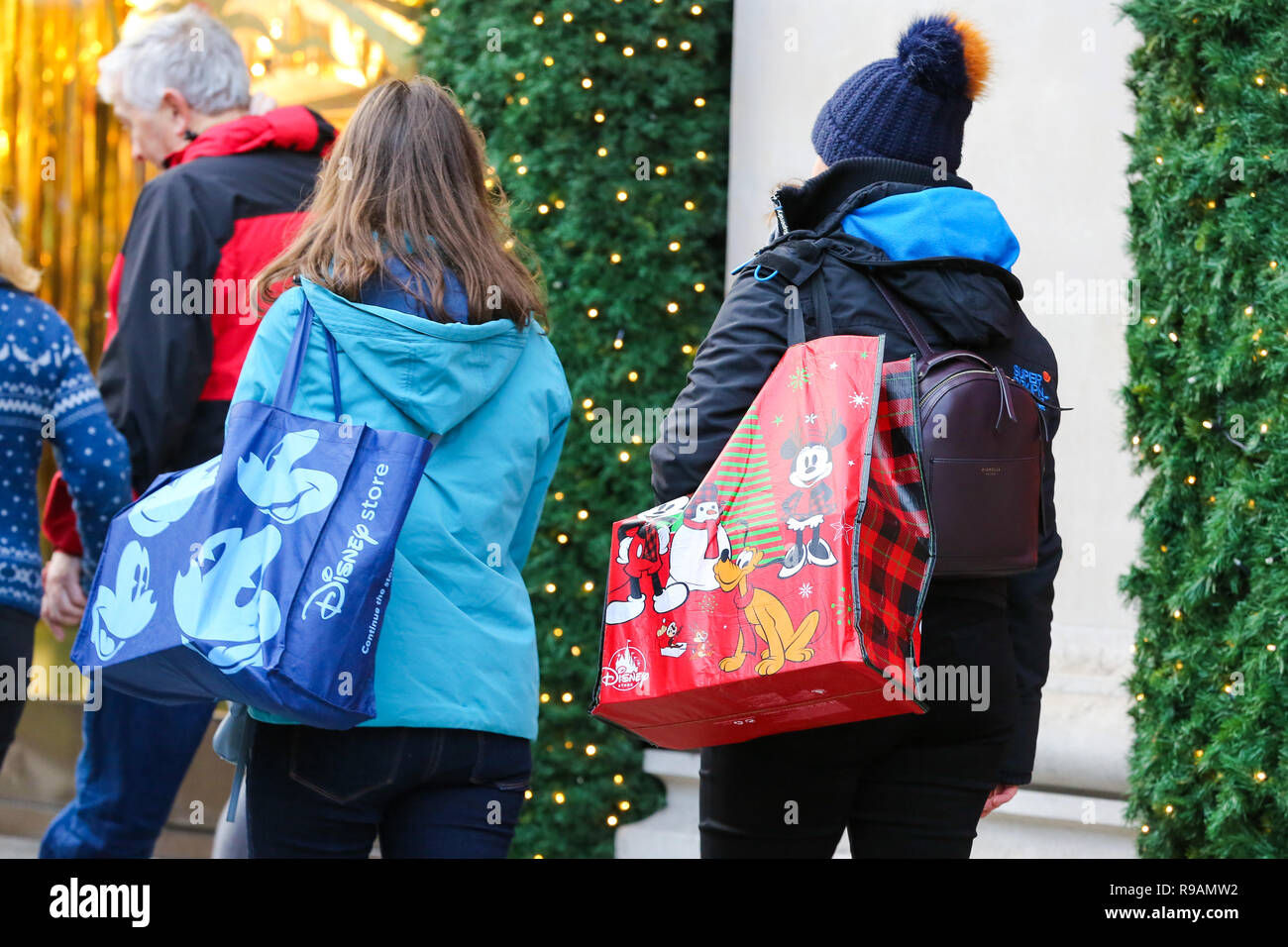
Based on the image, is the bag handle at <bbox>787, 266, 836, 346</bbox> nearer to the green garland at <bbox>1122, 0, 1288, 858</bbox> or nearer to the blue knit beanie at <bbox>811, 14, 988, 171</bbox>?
the blue knit beanie at <bbox>811, 14, 988, 171</bbox>

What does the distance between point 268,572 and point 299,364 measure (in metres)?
0.34

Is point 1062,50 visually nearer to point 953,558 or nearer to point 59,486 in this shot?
point 953,558

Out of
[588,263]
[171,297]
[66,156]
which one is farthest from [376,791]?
[66,156]

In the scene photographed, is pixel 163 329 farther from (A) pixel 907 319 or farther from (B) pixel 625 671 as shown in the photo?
(A) pixel 907 319

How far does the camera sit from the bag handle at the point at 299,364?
2.15 meters

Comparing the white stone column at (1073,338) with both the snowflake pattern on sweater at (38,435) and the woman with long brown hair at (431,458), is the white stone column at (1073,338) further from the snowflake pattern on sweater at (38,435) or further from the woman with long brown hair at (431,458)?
the woman with long brown hair at (431,458)

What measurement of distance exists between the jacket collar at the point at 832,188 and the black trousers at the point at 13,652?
2.14 metres

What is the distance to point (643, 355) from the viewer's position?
4824 millimetres

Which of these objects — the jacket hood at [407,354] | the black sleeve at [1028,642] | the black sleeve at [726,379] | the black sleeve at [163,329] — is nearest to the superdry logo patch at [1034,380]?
the black sleeve at [1028,642]

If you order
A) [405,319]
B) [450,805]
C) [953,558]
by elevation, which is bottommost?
[450,805]

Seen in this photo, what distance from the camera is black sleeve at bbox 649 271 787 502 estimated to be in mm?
2203

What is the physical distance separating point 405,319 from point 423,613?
461 millimetres

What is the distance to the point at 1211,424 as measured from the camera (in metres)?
3.27
